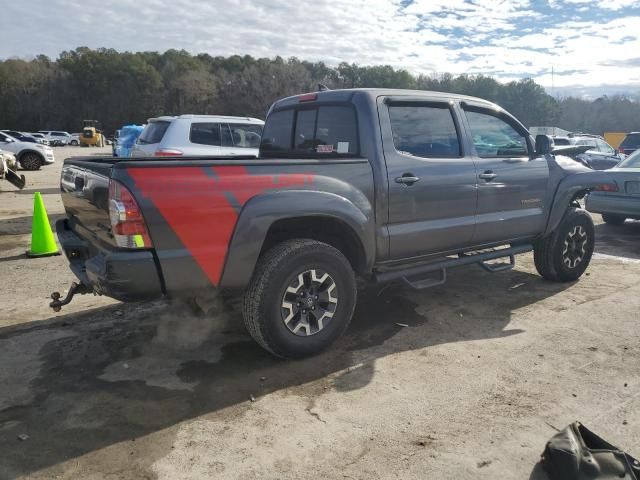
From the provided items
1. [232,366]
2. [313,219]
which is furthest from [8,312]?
[313,219]

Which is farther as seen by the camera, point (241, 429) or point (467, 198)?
point (467, 198)

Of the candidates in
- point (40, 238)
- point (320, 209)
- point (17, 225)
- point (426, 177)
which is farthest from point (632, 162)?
point (17, 225)

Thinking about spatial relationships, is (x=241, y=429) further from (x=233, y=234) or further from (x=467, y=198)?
(x=467, y=198)

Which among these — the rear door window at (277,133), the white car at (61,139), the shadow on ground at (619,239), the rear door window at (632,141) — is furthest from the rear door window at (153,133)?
the white car at (61,139)

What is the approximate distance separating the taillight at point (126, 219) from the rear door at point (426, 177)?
6.25 ft

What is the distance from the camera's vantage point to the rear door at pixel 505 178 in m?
4.71

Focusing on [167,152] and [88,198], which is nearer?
[88,198]

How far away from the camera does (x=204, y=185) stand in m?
3.15

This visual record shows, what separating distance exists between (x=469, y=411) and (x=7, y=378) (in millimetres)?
3065

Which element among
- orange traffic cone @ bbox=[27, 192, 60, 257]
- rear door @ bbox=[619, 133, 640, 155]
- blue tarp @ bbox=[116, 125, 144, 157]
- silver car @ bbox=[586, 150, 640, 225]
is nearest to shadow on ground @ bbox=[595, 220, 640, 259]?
silver car @ bbox=[586, 150, 640, 225]

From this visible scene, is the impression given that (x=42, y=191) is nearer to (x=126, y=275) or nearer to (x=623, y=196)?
(x=126, y=275)

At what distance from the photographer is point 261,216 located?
3.36 metres

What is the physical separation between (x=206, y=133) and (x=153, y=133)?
106 centimetres

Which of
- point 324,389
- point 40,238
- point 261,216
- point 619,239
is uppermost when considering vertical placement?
point 261,216
